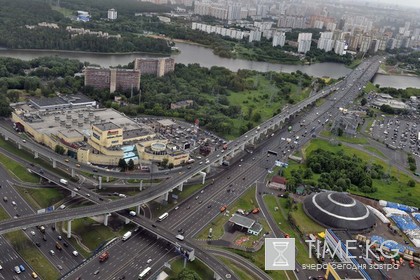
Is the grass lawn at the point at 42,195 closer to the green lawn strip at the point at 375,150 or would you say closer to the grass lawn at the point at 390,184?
the grass lawn at the point at 390,184

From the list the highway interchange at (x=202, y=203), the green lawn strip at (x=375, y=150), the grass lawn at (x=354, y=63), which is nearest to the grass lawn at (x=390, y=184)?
the green lawn strip at (x=375, y=150)

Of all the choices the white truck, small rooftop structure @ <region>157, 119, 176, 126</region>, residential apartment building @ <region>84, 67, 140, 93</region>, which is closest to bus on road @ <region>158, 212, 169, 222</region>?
the white truck

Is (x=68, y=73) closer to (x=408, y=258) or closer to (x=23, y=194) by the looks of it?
(x=23, y=194)

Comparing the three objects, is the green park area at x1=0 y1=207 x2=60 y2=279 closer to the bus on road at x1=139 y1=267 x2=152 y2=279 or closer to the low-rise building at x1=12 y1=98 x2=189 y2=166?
the bus on road at x1=139 y1=267 x2=152 y2=279

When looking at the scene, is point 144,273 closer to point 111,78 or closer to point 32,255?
point 32,255

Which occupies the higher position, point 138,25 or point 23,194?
point 138,25

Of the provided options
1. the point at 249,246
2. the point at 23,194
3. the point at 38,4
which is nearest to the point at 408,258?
the point at 249,246

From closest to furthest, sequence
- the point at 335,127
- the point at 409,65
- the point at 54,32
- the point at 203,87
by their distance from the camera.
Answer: the point at 335,127 < the point at 203,87 < the point at 54,32 < the point at 409,65
